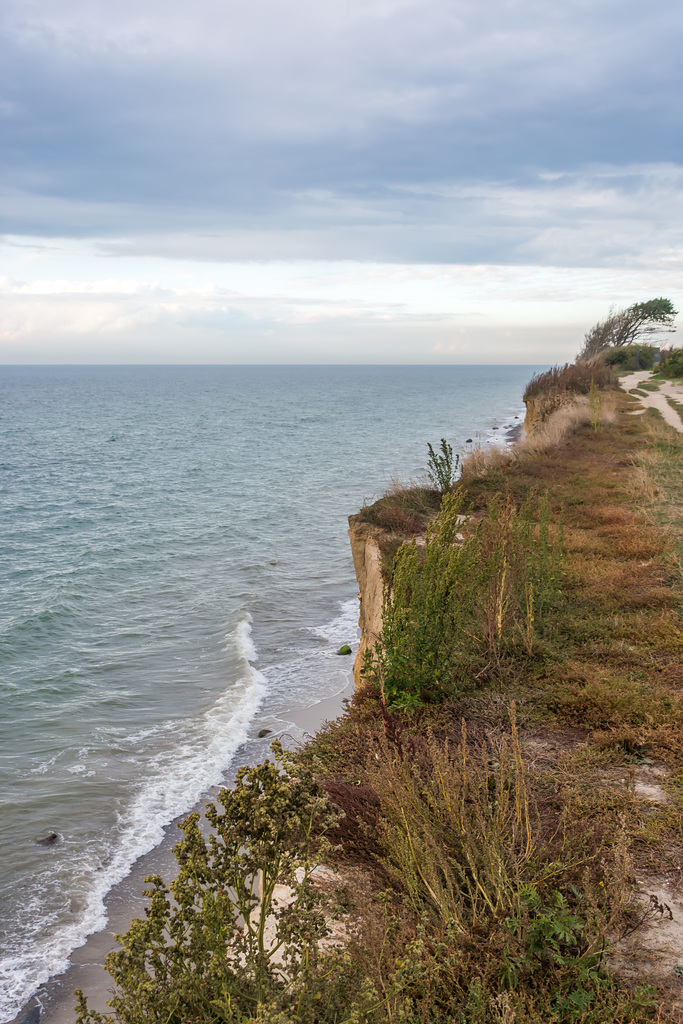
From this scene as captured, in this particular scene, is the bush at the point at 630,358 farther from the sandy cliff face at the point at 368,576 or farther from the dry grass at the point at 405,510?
the sandy cliff face at the point at 368,576

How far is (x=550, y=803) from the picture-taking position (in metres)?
4.14

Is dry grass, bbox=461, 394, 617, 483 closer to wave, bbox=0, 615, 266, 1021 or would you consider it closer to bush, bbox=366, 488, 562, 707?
bush, bbox=366, 488, 562, 707

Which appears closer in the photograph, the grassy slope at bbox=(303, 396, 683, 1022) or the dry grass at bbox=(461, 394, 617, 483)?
the grassy slope at bbox=(303, 396, 683, 1022)

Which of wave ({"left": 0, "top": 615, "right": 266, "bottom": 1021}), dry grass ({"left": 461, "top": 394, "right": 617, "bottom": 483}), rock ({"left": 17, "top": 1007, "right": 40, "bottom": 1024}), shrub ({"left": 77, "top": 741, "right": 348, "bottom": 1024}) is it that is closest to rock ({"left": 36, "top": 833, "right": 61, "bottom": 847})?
wave ({"left": 0, "top": 615, "right": 266, "bottom": 1021})

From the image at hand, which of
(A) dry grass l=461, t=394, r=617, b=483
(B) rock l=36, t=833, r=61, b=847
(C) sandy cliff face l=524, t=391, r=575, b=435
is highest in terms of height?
(C) sandy cliff face l=524, t=391, r=575, b=435

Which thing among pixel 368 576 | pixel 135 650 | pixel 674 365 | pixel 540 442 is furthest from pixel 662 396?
pixel 135 650

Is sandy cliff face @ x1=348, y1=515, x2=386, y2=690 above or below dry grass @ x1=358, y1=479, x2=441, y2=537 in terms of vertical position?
below

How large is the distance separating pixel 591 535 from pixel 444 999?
8401 mm

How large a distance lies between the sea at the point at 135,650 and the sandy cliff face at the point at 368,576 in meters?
2.37

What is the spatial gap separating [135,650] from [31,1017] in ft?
28.7

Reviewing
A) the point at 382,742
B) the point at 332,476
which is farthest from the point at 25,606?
the point at 332,476

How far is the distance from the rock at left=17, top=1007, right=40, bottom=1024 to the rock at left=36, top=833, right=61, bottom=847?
249 cm

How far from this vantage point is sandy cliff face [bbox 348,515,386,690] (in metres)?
9.06

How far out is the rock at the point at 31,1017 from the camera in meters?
6.03
